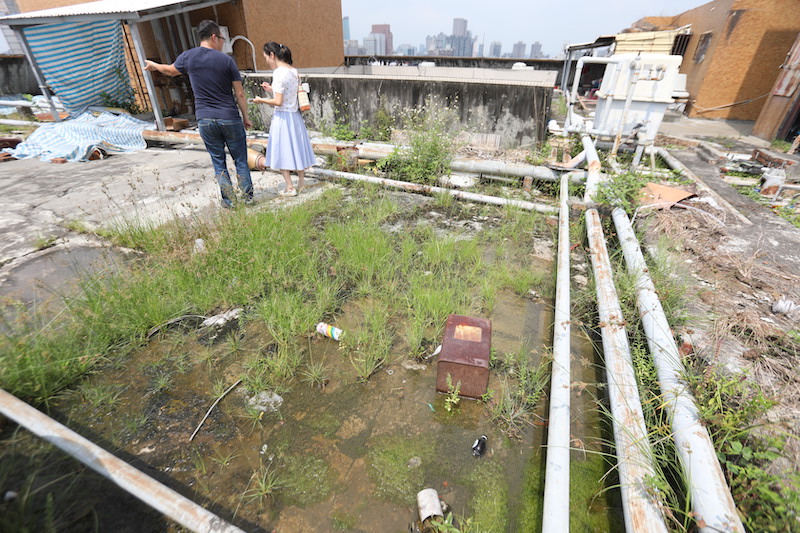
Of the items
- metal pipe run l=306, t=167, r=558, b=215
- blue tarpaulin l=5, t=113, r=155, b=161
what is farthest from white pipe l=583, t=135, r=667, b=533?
blue tarpaulin l=5, t=113, r=155, b=161

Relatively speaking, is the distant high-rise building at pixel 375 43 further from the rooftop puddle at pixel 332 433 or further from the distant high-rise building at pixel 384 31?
the rooftop puddle at pixel 332 433

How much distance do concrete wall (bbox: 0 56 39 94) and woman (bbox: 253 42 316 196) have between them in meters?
14.6

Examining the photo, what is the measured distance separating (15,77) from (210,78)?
49.1 feet

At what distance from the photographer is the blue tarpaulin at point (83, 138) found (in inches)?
243

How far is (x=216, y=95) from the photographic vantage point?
3.71 metres

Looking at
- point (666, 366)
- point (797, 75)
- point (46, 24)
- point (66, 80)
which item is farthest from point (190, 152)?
point (797, 75)

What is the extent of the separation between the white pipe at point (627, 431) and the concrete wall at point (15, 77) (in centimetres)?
1873

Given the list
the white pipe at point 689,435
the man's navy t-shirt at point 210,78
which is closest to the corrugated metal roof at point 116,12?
A: the man's navy t-shirt at point 210,78

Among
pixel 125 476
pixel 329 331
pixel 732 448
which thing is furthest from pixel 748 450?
pixel 125 476

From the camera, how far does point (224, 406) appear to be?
2018 mm

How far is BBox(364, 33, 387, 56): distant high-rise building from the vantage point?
145m

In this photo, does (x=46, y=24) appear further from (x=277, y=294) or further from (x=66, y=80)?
(x=277, y=294)

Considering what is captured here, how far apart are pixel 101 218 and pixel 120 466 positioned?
145 inches

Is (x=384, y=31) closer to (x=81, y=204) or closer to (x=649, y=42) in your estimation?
(x=649, y=42)
